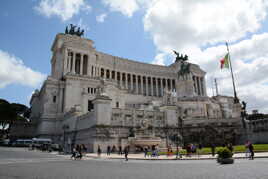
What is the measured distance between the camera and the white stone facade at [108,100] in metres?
33.5

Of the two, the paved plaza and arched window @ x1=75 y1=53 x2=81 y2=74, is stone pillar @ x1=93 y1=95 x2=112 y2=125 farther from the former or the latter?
arched window @ x1=75 y1=53 x2=81 y2=74

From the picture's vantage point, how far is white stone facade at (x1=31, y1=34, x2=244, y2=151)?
33.5m

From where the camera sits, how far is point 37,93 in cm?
7162

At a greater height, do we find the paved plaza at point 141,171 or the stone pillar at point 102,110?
the stone pillar at point 102,110

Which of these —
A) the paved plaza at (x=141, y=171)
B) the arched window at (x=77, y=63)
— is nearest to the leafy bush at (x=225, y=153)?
the paved plaza at (x=141, y=171)

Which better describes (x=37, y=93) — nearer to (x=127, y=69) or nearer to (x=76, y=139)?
(x=127, y=69)

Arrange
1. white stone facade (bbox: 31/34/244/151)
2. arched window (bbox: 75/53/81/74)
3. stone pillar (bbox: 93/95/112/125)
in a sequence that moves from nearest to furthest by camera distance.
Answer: stone pillar (bbox: 93/95/112/125)
white stone facade (bbox: 31/34/244/151)
arched window (bbox: 75/53/81/74)

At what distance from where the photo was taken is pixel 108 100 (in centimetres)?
3294

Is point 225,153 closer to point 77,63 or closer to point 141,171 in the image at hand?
point 141,171

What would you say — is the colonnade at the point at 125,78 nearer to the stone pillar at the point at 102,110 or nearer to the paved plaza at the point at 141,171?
the stone pillar at the point at 102,110

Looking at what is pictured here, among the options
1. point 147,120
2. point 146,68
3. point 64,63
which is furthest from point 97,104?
point 146,68

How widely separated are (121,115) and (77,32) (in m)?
50.3

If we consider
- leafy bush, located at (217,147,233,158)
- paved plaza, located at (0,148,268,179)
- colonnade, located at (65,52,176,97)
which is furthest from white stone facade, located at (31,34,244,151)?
leafy bush, located at (217,147,233,158)

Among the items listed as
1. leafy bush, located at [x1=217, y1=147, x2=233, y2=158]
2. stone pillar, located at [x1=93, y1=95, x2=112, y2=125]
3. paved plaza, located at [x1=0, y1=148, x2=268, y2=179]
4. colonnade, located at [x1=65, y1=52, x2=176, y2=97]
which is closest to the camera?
paved plaza, located at [x1=0, y1=148, x2=268, y2=179]
